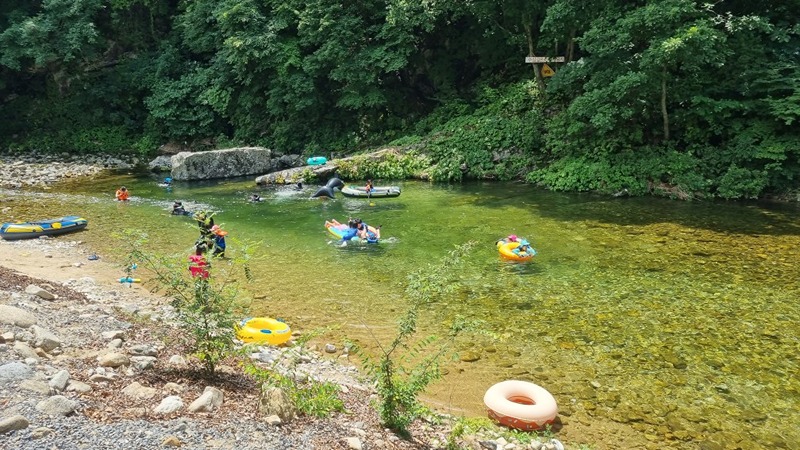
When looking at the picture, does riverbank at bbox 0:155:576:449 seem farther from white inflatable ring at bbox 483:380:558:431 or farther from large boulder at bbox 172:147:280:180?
large boulder at bbox 172:147:280:180

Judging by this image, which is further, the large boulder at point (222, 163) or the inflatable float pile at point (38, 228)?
the large boulder at point (222, 163)

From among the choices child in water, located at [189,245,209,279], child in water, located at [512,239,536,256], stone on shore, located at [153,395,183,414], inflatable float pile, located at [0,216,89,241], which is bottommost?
child in water, located at [512,239,536,256]

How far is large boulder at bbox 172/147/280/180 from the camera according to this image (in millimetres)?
24734

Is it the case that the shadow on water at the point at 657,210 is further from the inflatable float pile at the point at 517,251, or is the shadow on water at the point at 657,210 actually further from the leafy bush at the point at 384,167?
the leafy bush at the point at 384,167

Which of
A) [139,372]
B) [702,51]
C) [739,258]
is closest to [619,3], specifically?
[702,51]

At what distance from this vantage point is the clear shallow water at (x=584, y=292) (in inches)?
255

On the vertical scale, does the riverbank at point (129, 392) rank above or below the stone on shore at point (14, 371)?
below

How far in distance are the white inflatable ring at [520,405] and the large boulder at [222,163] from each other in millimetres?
21770

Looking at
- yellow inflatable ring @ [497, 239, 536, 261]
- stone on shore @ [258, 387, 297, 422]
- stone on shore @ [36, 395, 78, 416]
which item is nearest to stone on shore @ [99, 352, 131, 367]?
stone on shore @ [36, 395, 78, 416]

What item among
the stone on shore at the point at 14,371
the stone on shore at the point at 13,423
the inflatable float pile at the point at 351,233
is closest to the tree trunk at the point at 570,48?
the inflatable float pile at the point at 351,233

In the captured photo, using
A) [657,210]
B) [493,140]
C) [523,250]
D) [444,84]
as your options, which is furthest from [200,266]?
[444,84]

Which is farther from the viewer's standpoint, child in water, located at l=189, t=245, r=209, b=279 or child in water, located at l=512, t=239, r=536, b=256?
child in water, located at l=512, t=239, r=536, b=256

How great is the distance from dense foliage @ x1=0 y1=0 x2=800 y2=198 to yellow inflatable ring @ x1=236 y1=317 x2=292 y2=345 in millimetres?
14244

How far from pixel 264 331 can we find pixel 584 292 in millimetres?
5776
